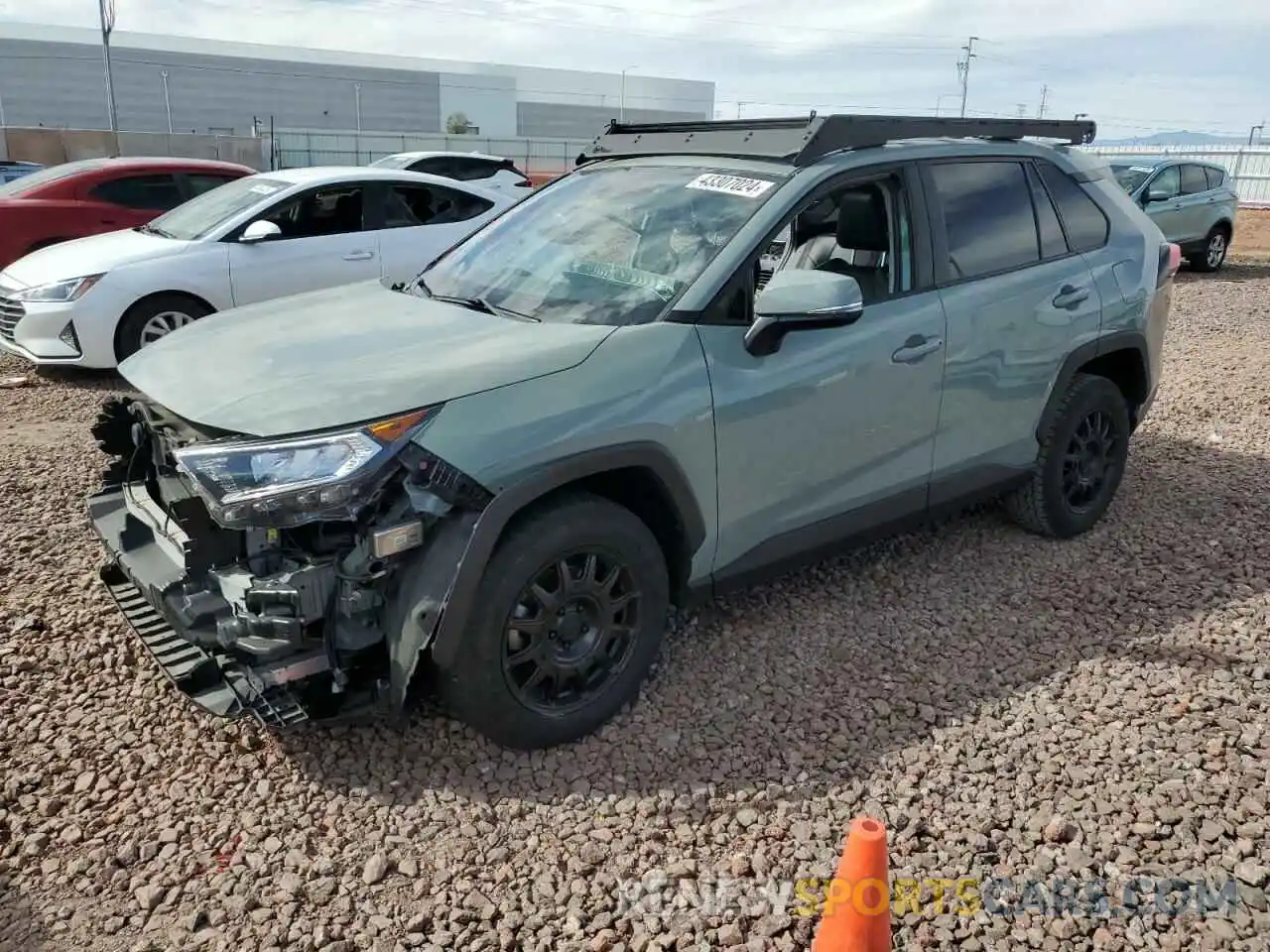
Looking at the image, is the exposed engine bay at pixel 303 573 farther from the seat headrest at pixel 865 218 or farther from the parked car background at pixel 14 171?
the parked car background at pixel 14 171

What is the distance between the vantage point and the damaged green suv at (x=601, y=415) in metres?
2.74

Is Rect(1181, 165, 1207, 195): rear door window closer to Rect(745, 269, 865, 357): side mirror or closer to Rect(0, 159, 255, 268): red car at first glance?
Rect(0, 159, 255, 268): red car

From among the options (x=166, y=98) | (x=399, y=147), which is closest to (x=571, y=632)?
(x=399, y=147)

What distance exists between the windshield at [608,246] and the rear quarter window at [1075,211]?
1688 millimetres

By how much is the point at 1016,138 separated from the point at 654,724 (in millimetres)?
3122

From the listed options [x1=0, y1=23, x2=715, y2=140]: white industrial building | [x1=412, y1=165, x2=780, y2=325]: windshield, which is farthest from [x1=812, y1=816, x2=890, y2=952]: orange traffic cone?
[x1=0, y1=23, x2=715, y2=140]: white industrial building

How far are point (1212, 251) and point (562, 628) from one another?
1508 centimetres

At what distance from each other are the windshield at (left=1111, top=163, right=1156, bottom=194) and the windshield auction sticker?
41.2ft

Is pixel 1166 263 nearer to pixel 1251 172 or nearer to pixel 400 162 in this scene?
pixel 400 162

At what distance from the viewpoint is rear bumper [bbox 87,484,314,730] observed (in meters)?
2.73

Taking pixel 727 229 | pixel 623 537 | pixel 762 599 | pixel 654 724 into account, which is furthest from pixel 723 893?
pixel 727 229

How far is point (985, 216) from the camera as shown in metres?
4.15

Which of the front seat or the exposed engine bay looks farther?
the front seat

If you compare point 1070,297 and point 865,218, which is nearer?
point 865,218
